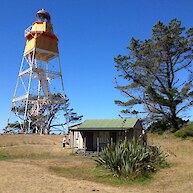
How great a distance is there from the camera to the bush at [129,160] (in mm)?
13312

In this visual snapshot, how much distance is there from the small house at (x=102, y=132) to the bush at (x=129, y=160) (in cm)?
1411

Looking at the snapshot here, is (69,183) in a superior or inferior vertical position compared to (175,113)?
inferior

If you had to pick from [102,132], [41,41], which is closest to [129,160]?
[102,132]

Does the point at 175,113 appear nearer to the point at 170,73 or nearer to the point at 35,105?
the point at 170,73

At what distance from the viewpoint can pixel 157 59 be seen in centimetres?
3441

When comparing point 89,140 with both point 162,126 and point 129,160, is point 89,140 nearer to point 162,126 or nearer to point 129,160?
point 162,126

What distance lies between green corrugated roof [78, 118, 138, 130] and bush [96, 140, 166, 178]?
1395 centimetres

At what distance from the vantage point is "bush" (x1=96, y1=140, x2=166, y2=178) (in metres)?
13.3

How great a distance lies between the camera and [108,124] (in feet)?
101

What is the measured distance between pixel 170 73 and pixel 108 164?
2315cm

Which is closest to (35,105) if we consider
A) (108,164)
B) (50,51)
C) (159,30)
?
(50,51)

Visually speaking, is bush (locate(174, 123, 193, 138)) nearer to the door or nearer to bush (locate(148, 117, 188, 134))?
bush (locate(148, 117, 188, 134))

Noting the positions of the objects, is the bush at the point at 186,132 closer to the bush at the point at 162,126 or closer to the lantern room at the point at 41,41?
the bush at the point at 162,126

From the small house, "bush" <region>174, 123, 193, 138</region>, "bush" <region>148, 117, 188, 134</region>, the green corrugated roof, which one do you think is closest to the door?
the small house
